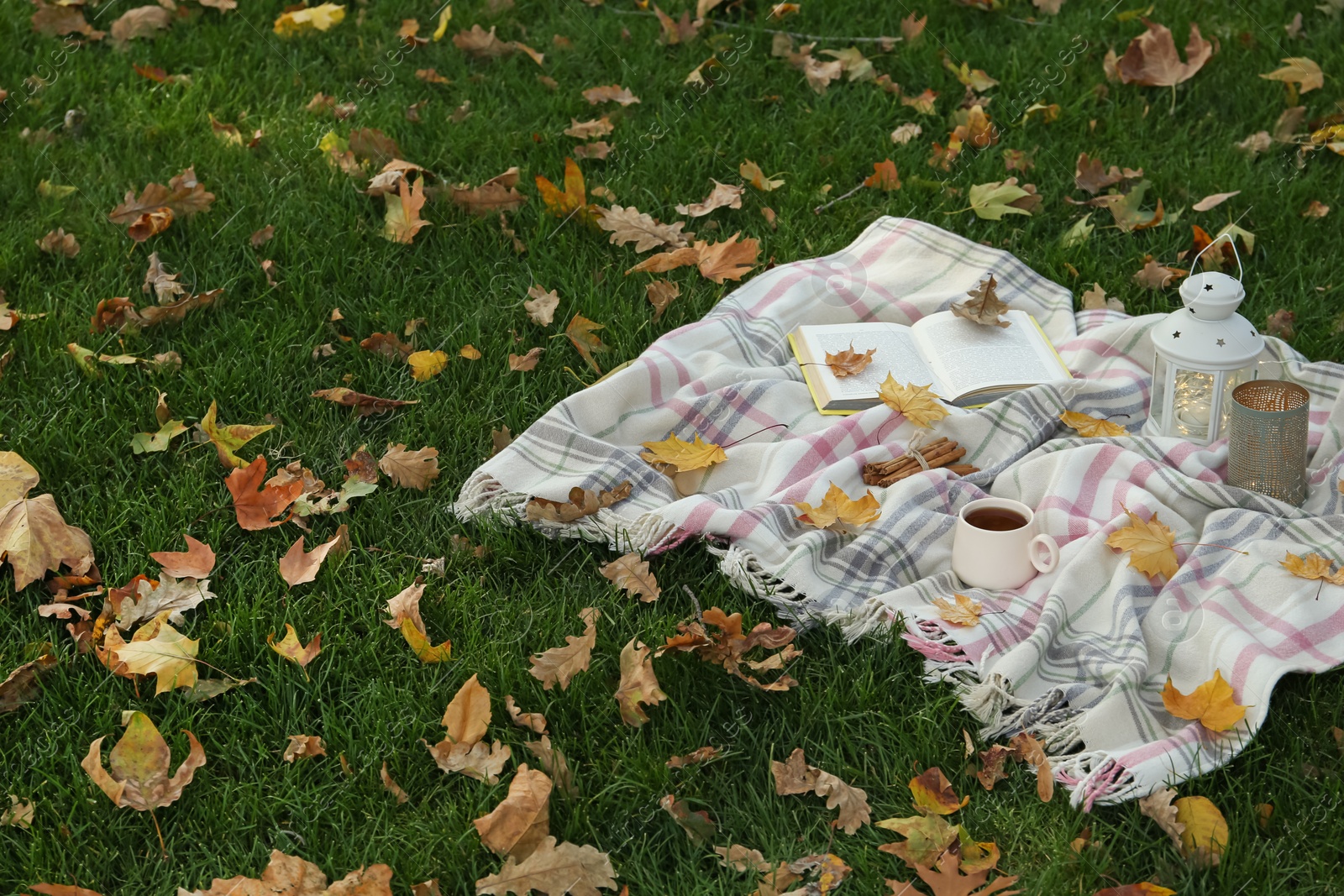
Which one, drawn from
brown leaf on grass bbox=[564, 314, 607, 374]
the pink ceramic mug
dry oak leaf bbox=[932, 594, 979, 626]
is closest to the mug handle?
the pink ceramic mug

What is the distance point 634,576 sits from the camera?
246 centimetres

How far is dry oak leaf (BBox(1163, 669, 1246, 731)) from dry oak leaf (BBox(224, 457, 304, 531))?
1.69 metres

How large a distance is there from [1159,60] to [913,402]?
2.10m

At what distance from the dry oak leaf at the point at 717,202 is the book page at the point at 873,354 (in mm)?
681

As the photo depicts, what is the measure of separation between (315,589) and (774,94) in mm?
2515

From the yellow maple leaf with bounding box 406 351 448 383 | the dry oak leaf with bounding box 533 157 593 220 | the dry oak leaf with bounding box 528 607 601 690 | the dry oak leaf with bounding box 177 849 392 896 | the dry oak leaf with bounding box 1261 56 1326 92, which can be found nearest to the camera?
the dry oak leaf with bounding box 177 849 392 896

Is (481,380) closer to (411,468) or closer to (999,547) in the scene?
(411,468)

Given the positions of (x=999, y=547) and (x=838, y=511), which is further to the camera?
(x=838, y=511)

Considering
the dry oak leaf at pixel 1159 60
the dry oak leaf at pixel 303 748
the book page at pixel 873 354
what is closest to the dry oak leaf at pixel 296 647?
the dry oak leaf at pixel 303 748

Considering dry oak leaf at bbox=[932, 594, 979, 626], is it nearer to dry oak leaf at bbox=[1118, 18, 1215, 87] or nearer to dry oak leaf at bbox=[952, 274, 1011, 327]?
dry oak leaf at bbox=[952, 274, 1011, 327]

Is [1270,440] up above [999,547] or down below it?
above

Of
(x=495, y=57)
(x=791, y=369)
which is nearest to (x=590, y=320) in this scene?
(x=791, y=369)

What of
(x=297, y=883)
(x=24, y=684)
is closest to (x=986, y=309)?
(x=297, y=883)

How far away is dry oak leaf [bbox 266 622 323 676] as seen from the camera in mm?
2279
